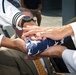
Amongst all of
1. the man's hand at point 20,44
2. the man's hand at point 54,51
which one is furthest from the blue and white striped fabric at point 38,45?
the man's hand at point 20,44

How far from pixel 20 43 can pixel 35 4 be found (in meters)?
2.40

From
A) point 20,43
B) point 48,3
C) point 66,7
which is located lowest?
point 48,3

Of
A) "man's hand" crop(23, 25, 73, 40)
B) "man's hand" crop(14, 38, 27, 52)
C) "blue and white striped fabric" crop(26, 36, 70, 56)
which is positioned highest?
"man's hand" crop(23, 25, 73, 40)

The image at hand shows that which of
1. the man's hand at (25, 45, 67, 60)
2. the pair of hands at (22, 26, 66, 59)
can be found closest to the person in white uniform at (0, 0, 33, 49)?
the pair of hands at (22, 26, 66, 59)

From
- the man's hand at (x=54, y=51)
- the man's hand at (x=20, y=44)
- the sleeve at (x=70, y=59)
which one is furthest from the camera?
the man's hand at (x=20, y=44)

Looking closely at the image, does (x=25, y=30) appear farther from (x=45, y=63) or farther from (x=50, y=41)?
(x=45, y=63)

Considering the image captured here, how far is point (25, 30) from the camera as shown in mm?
1480

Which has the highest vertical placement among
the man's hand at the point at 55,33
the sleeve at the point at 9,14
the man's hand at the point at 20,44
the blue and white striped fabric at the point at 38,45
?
the sleeve at the point at 9,14

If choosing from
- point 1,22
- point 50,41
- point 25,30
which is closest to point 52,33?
point 50,41

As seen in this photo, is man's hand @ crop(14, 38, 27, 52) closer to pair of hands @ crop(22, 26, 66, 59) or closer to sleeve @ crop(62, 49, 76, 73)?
pair of hands @ crop(22, 26, 66, 59)

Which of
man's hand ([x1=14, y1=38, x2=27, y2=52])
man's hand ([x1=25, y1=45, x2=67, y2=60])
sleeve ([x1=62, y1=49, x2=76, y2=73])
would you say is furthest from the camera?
man's hand ([x1=14, y1=38, x2=27, y2=52])

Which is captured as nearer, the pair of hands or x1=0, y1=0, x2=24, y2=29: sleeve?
the pair of hands

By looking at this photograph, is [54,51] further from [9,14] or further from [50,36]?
[9,14]

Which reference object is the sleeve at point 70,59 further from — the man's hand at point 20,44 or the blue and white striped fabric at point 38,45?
the man's hand at point 20,44
